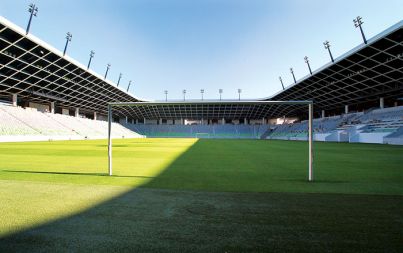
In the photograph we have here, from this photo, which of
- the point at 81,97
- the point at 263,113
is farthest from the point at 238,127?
the point at 81,97

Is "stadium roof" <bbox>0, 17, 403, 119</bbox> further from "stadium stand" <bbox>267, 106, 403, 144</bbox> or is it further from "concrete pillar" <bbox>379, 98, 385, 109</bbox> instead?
"stadium stand" <bbox>267, 106, 403, 144</bbox>

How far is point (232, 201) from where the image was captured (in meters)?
5.93

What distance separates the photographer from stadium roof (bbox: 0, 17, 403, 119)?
1423 inches

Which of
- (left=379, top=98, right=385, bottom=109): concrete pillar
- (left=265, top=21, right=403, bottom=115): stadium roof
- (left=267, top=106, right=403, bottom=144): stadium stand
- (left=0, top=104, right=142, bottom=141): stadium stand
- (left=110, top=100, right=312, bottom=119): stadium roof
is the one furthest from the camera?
(left=110, top=100, right=312, bottom=119): stadium roof

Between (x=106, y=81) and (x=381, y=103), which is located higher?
(x=106, y=81)

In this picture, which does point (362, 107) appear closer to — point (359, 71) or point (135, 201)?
point (359, 71)

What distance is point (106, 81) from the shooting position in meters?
61.7

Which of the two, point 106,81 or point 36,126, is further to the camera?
point 106,81

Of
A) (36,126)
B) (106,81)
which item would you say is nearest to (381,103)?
(106,81)

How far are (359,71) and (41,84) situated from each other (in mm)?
57199

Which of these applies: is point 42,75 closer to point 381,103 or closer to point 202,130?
point 202,130

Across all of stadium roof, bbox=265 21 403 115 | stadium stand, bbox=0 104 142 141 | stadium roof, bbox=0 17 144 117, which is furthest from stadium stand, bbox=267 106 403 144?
stadium stand, bbox=0 104 142 141

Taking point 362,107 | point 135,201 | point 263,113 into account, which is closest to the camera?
point 135,201

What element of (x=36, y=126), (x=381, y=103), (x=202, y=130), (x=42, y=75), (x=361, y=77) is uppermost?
(x=42, y=75)
